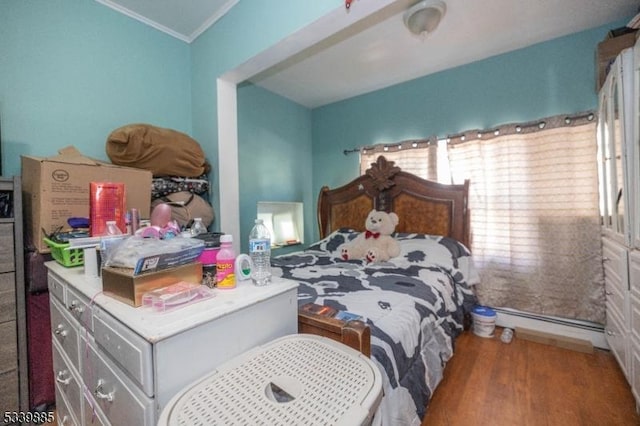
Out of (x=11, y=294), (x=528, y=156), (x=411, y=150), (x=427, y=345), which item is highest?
(x=411, y=150)

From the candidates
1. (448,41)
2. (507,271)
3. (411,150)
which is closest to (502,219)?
(507,271)

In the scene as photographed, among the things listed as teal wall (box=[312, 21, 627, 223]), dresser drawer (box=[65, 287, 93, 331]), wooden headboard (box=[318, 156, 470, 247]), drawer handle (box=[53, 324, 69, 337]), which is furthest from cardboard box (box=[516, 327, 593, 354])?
drawer handle (box=[53, 324, 69, 337])

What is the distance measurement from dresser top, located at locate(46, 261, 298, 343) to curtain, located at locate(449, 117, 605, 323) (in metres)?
2.26

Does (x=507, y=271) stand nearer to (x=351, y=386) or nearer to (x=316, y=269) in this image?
(x=316, y=269)

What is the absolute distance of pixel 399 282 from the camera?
1.73m

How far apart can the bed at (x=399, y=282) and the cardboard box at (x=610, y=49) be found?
1119 mm

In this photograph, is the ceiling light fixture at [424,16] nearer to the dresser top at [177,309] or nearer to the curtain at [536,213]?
the curtain at [536,213]

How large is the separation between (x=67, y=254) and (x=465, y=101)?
10.3 feet

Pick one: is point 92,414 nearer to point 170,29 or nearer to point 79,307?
point 79,307

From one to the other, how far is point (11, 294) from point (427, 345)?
2.09m

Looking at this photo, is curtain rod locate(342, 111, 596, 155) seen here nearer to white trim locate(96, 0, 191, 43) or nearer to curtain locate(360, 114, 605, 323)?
curtain locate(360, 114, 605, 323)

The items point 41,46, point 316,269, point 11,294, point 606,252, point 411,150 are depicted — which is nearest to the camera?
point 11,294

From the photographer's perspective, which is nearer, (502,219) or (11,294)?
(11,294)

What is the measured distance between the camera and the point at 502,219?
2455mm
